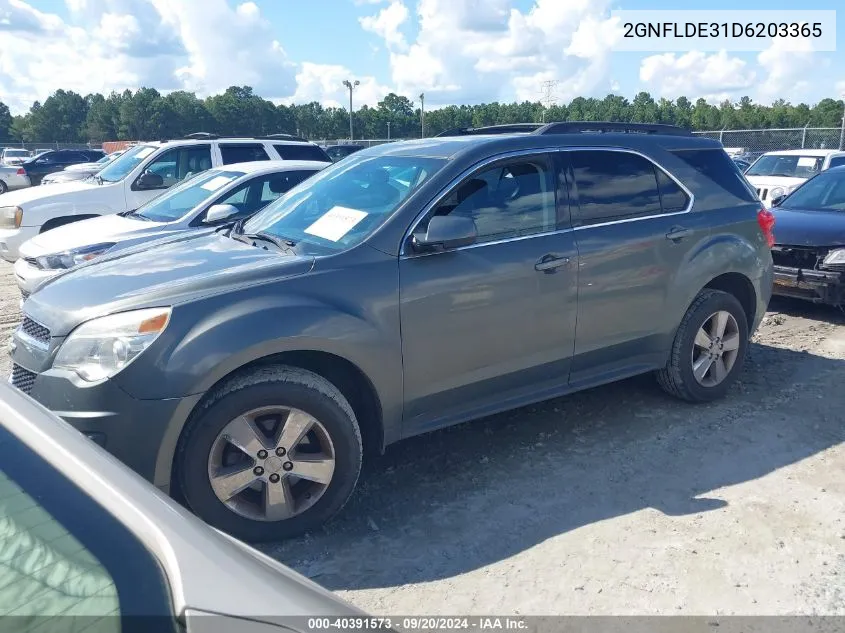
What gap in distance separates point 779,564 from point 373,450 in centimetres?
199

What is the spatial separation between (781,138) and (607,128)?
24.5 m

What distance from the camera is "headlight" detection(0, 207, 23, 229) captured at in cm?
860

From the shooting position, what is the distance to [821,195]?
8242 millimetres

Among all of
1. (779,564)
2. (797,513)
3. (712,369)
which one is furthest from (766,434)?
(779,564)

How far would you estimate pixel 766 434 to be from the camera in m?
4.56

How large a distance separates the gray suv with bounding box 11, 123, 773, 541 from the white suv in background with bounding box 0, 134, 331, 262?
5456mm

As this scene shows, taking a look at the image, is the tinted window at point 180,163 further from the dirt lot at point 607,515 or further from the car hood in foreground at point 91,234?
the dirt lot at point 607,515

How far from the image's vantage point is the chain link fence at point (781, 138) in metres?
24.2

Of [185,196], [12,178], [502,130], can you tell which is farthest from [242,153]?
[12,178]

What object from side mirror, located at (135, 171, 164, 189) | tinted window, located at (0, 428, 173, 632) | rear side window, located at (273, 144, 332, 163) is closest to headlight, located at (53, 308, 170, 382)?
tinted window, located at (0, 428, 173, 632)

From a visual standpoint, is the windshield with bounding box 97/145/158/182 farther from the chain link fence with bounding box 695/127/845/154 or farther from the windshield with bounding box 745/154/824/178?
the chain link fence with bounding box 695/127/845/154

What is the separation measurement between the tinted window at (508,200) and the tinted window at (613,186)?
0.23 metres

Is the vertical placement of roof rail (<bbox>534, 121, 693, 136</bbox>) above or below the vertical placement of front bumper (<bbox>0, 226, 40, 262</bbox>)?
above

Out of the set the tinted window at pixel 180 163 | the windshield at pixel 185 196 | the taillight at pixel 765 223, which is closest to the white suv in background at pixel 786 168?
the taillight at pixel 765 223
